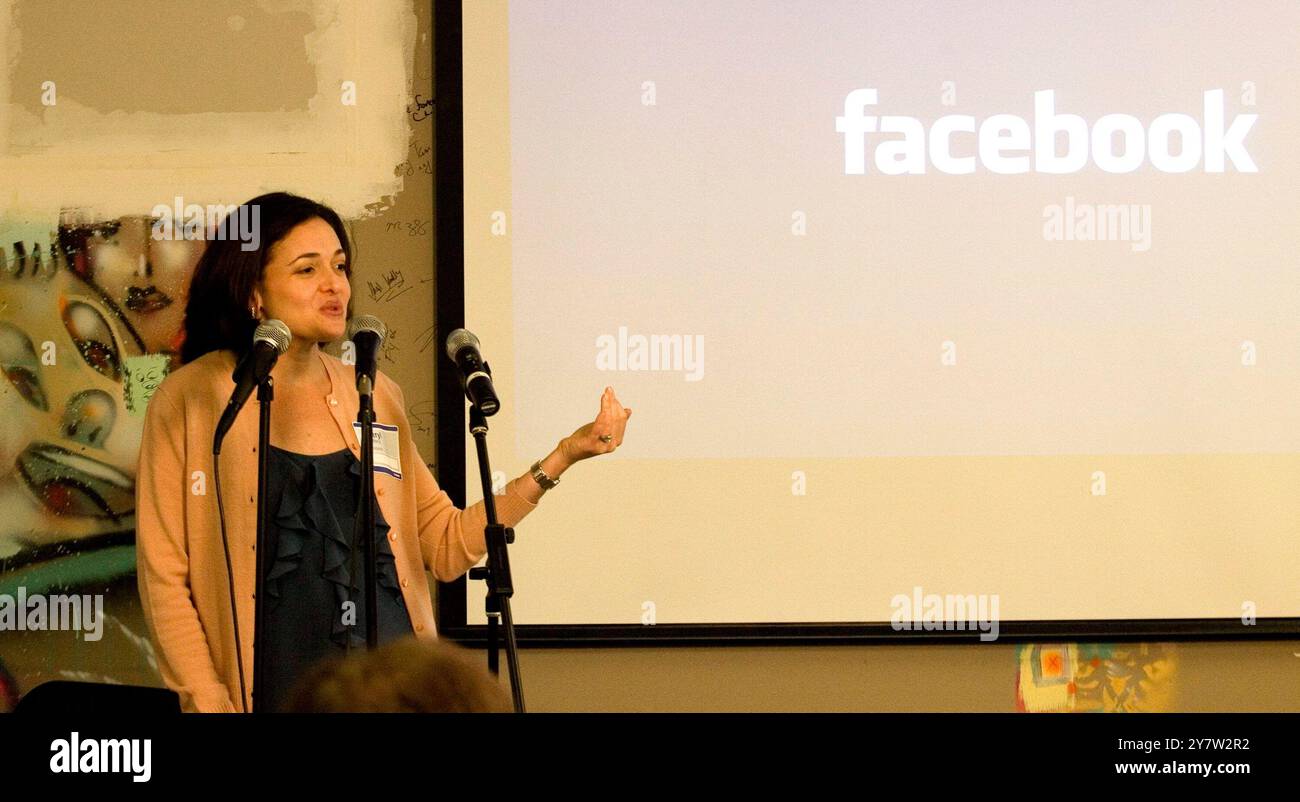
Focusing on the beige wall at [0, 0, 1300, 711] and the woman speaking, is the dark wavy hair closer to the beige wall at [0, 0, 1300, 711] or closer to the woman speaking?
the woman speaking

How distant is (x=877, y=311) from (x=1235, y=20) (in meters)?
1.16

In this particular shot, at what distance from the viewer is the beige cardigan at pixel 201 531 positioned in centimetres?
237

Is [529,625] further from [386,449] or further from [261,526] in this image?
[261,526]

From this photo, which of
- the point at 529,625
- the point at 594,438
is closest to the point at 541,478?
the point at 594,438

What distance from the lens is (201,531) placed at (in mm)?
2424

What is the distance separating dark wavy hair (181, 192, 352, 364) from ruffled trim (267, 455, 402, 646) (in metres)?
0.34

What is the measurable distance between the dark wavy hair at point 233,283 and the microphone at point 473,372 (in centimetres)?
55

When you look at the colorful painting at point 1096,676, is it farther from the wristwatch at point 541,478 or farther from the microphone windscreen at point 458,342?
the microphone windscreen at point 458,342

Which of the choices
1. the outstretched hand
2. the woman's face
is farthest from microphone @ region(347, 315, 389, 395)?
the outstretched hand

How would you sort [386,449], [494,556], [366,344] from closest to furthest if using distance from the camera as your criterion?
[494,556], [366,344], [386,449]

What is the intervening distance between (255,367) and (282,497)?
0.36 metres

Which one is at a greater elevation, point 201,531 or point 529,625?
point 201,531

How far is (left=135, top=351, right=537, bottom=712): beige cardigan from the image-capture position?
2.37 m
